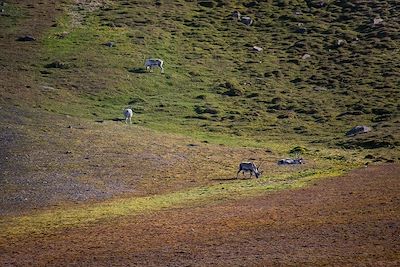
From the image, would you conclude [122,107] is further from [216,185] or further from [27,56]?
[216,185]

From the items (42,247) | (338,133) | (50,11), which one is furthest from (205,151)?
(50,11)

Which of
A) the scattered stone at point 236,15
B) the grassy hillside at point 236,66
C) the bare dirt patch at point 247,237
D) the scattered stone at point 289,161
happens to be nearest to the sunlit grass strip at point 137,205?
the bare dirt patch at point 247,237

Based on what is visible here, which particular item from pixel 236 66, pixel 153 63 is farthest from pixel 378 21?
pixel 153 63

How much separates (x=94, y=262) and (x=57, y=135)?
2821 centimetres

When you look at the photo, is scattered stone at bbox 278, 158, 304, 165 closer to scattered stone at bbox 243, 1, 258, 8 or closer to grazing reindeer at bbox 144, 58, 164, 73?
grazing reindeer at bbox 144, 58, 164, 73

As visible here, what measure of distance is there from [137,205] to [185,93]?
38.9 m

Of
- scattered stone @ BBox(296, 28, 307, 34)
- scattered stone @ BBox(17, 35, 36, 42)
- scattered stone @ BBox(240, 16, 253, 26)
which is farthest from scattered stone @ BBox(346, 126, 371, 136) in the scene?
scattered stone @ BBox(17, 35, 36, 42)

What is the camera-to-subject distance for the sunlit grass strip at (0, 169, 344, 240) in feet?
115

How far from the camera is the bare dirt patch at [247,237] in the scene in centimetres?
2745

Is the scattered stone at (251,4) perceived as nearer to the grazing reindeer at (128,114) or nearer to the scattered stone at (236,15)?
the scattered stone at (236,15)

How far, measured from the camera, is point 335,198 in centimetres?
3756

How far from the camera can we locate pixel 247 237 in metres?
30.6

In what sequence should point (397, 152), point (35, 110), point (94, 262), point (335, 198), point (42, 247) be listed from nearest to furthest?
point (94, 262) → point (42, 247) → point (335, 198) → point (397, 152) → point (35, 110)

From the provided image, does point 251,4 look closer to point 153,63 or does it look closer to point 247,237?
point 153,63
